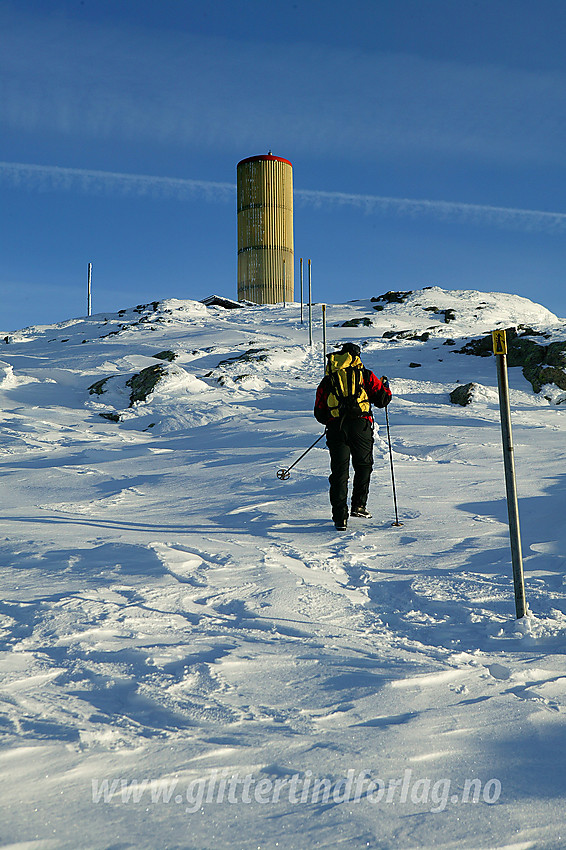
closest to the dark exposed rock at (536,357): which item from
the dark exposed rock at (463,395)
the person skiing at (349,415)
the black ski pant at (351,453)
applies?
the dark exposed rock at (463,395)

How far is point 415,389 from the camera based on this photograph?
15.5m

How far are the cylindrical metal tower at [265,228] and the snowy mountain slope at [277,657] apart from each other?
38.7 metres

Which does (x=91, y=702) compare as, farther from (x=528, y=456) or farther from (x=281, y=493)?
(x=528, y=456)

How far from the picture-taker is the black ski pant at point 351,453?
5875mm

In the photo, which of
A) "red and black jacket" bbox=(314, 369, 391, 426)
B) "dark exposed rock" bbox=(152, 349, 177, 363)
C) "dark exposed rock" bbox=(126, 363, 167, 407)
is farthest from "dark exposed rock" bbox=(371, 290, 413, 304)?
"red and black jacket" bbox=(314, 369, 391, 426)

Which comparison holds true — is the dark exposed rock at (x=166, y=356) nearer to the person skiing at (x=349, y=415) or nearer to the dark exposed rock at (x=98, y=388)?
the dark exposed rock at (x=98, y=388)

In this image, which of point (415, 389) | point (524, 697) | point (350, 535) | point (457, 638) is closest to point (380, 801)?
point (524, 697)

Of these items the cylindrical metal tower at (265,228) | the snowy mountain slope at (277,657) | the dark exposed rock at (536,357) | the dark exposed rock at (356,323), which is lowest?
the snowy mountain slope at (277,657)

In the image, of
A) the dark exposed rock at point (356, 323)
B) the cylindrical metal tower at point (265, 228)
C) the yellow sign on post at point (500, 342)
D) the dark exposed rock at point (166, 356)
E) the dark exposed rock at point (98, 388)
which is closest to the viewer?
the yellow sign on post at point (500, 342)

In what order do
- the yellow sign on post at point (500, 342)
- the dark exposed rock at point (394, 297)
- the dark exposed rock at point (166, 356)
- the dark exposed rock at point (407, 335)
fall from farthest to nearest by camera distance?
the dark exposed rock at point (394, 297), the dark exposed rock at point (407, 335), the dark exposed rock at point (166, 356), the yellow sign on post at point (500, 342)

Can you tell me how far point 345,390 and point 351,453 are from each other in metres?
0.64

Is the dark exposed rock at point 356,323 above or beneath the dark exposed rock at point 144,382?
above

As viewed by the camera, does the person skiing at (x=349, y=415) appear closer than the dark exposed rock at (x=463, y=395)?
Yes

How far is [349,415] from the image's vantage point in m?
5.98
